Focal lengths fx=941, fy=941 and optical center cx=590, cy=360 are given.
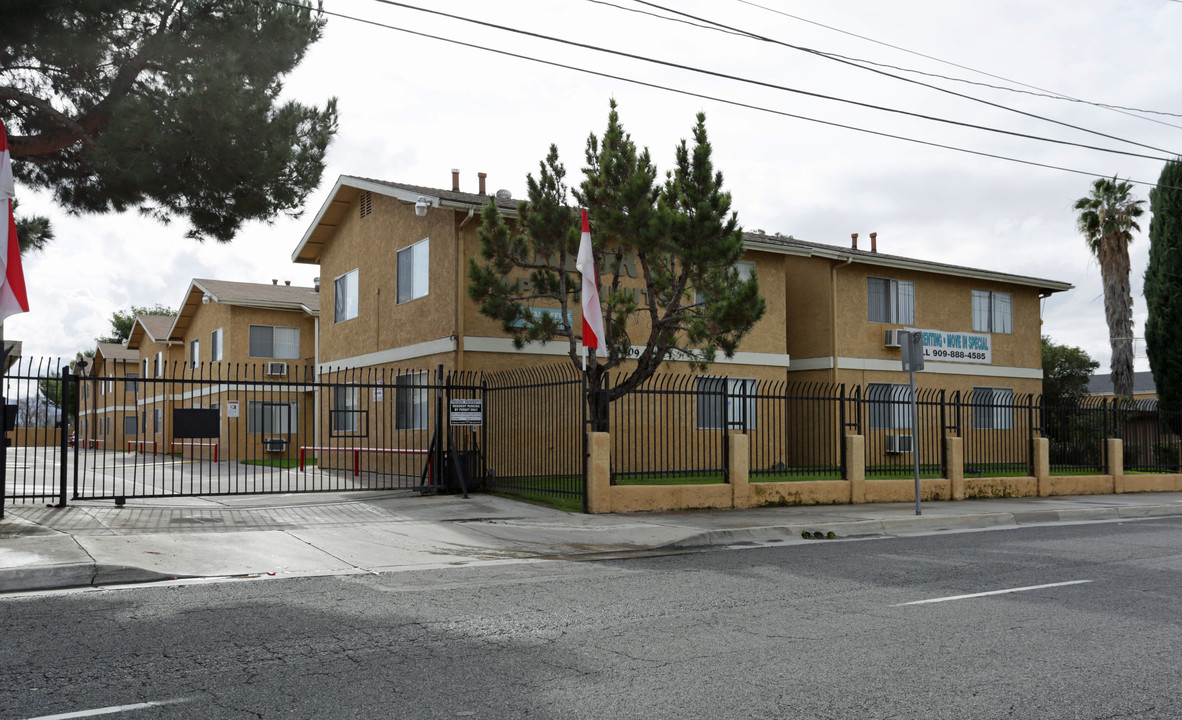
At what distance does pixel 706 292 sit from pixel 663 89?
3.55 metres

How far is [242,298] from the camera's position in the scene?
34625 millimetres

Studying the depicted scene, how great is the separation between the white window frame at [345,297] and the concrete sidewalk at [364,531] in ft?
28.1

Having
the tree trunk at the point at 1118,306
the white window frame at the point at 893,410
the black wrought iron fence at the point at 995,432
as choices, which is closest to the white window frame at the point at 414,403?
the white window frame at the point at 893,410

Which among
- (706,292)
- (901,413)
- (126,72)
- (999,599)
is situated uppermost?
(126,72)

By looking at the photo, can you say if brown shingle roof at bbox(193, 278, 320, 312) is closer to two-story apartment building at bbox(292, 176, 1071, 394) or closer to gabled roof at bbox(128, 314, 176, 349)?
gabled roof at bbox(128, 314, 176, 349)

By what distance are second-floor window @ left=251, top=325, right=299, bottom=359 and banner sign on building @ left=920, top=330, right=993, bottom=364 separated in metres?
22.8

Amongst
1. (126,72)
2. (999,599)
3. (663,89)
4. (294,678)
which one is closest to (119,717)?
(294,678)

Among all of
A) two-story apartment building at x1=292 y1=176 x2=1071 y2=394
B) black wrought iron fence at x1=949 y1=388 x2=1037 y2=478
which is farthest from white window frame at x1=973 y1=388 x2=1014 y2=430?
two-story apartment building at x1=292 y1=176 x2=1071 y2=394

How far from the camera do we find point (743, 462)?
609 inches

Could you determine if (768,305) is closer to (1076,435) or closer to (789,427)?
(789,427)

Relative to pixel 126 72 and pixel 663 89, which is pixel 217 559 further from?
pixel 663 89

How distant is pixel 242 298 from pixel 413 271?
1605cm

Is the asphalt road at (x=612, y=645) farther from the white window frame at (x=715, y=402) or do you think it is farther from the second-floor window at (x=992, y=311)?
the second-floor window at (x=992, y=311)

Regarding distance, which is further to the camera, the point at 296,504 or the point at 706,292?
the point at 706,292
